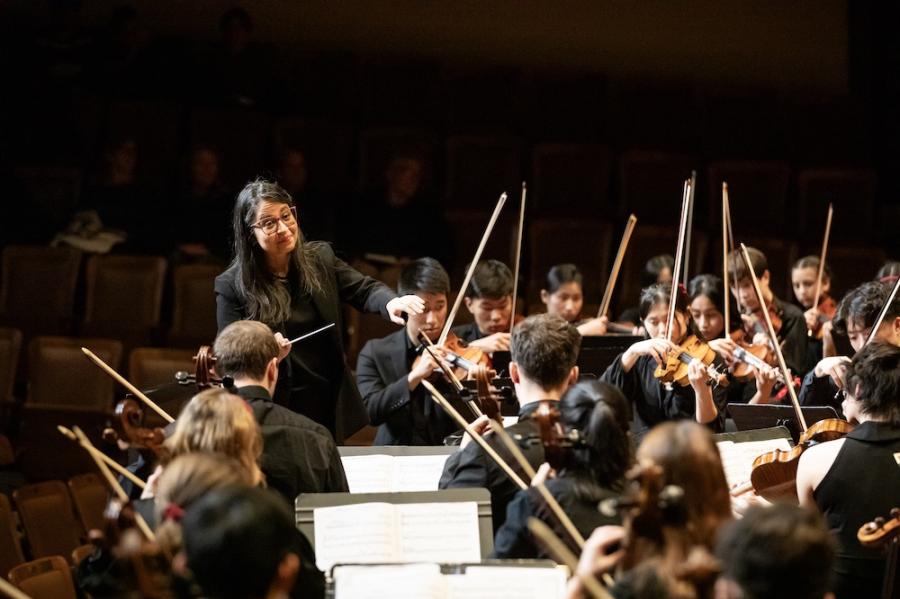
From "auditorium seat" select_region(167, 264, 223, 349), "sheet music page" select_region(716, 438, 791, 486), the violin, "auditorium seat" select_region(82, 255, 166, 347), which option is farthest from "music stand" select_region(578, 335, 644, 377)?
"auditorium seat" select_region(82, 255, 166, 347)

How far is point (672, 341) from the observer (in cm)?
474

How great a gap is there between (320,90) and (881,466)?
19.3ft

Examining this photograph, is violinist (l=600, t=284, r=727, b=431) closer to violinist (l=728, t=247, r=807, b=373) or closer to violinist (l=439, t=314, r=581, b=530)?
violinist (l=728, t=247, r=807, b=373)

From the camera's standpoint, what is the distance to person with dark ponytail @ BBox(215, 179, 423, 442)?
14.1ft

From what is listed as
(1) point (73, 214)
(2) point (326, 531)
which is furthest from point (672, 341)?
(1) point (73, 214)

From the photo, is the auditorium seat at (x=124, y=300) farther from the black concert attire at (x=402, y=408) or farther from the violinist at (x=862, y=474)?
the violinist at (x=862, y=474)

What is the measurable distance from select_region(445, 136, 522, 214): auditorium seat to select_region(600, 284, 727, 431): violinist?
3.36m

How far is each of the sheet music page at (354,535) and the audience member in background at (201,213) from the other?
161 inches

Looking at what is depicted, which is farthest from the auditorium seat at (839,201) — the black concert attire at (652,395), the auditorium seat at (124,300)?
the auditorium seat at (124,300)

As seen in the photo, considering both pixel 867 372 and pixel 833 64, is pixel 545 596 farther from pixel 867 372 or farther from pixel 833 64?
pixel 833 64

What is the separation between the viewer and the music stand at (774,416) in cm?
440

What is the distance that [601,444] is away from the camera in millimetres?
2875

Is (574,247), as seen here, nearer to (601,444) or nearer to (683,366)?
(683,366)

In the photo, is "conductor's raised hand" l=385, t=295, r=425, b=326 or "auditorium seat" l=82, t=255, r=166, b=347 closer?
"conductor's raised hand" l=385, t=295, r=425, b=326
